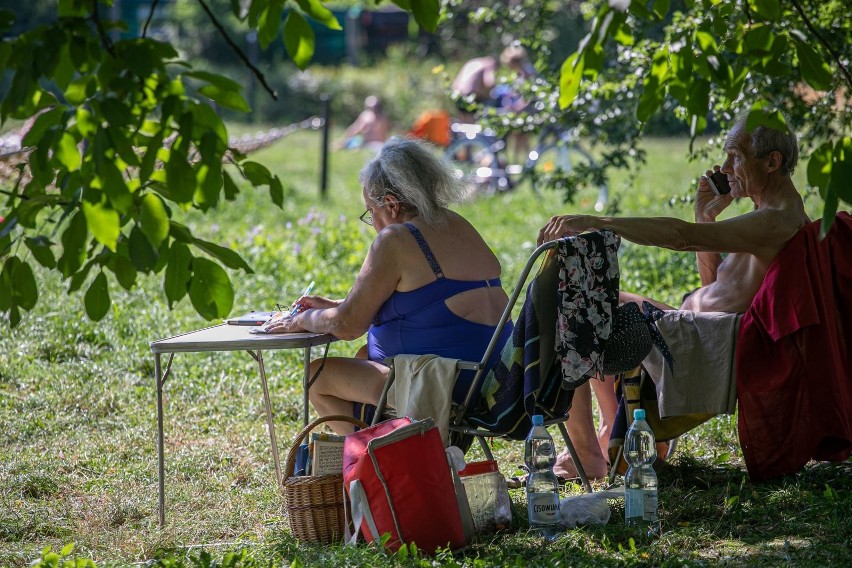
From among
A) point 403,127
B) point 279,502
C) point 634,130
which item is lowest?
point 279,502

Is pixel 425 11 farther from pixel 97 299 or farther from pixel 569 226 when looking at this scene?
pixel 569 226

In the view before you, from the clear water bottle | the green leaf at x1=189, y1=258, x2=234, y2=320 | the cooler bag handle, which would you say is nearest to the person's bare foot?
the clear water bottle

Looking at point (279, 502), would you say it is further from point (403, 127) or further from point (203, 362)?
point (403, 127)

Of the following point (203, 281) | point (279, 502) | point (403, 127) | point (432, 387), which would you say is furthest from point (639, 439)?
point (403, 127)

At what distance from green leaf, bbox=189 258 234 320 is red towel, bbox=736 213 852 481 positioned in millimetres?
1948

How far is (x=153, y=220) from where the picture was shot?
251cm

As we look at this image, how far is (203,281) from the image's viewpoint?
2.65 meters

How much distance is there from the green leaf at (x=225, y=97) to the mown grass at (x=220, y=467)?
1.26m

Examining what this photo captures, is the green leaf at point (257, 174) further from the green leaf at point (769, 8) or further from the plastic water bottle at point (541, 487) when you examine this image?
the green leaf at point (769, 8)

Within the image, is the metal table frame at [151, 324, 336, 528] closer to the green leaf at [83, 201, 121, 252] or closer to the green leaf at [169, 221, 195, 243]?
the green leaf at [169, 221, 195, 243]

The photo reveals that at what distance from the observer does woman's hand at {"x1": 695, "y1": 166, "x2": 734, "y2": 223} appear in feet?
14.5

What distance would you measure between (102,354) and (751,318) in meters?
3.46

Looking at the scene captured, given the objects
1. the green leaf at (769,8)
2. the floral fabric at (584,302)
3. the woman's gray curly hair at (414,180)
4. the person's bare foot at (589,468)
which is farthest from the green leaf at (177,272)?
the person's bare foot at (589,468)

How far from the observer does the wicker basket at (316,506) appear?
139 inches
